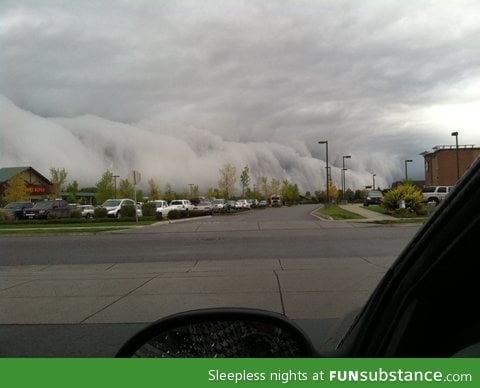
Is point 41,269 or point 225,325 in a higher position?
point 225,325

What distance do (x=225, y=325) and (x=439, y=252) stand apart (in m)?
0.65

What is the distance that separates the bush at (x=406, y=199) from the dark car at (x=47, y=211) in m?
23.9

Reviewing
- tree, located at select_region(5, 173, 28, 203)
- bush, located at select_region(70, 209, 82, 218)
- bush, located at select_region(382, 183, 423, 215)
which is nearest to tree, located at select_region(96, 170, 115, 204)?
tree, located at select_region(5, 173, 28, 203)

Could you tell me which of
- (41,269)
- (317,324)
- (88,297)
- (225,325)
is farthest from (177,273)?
(225,325)

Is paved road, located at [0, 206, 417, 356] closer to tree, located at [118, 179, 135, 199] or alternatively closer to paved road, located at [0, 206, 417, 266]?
paved road, located at [0, 206, 417, 266]

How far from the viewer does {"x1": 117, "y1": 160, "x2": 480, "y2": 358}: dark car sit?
124 centimetres

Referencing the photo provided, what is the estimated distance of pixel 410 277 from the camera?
1.34 meters

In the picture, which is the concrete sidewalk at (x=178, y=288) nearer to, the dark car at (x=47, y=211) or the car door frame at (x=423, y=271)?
the car door frame at (x=423, y=271)

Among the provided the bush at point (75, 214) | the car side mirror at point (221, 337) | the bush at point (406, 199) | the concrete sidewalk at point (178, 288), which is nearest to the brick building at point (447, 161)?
the car side mirror at point (221, 337)

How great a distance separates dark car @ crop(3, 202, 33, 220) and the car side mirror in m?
38.8

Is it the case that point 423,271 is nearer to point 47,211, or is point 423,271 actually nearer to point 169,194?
point 47,211

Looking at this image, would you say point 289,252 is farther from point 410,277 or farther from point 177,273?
point 410,277
